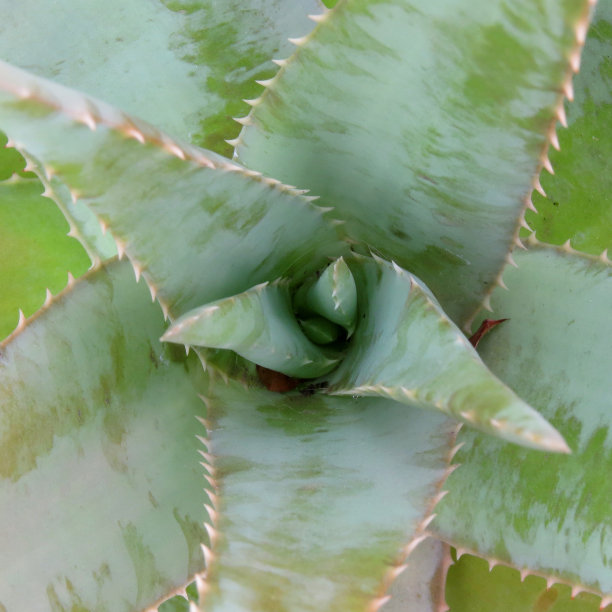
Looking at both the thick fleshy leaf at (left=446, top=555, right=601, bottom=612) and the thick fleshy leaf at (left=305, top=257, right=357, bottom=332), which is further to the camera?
the thick fleshy leaf at (left=446, top=555, right=601, bottom=612)

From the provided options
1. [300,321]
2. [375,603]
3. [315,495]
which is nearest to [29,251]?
[300,321]

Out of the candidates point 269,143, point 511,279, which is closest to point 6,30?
point 269,143

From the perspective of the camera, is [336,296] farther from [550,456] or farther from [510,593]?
[510,593]

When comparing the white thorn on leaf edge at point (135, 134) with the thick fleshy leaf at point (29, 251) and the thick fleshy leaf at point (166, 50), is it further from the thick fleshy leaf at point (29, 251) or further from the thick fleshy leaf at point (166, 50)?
the thick fleshy leaf at point (29, 251)

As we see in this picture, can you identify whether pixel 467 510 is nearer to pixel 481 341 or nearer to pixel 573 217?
pixel 481 341

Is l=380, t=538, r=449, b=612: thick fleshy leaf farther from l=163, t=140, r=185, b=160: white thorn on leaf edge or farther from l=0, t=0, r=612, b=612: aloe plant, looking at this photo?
l=163, t=140, r=185, b=160: white thorn on leaf edge

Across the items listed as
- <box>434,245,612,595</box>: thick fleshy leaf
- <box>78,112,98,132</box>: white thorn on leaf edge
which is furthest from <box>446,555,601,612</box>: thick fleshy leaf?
<box>78,112,98,132</box>: white thorn on leaf edge

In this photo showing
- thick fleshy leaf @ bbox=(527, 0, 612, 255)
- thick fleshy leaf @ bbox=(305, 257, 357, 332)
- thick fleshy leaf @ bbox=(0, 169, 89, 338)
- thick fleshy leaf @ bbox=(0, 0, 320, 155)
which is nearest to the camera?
thick fleshy leaf @ bbox=(305, 257, 357, 332)
